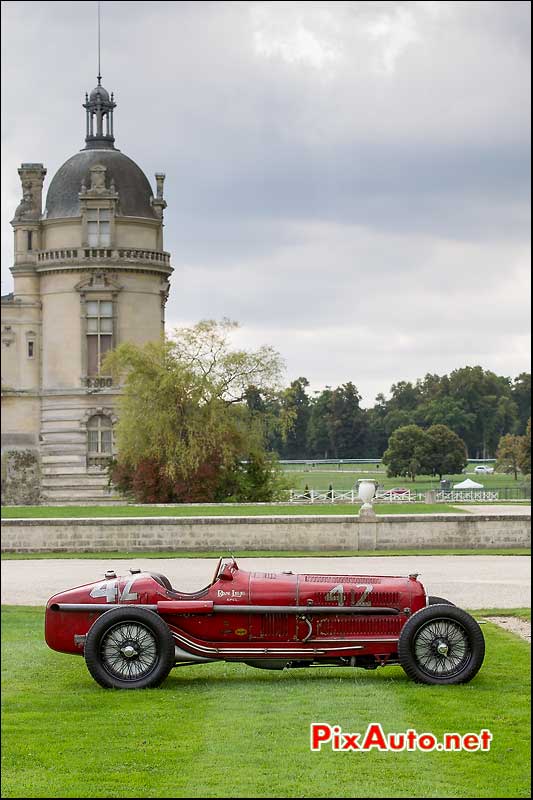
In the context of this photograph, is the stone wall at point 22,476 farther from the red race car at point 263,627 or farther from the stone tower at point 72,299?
the red race car at point 263,627

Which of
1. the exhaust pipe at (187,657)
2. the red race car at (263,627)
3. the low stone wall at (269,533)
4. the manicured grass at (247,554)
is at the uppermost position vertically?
the low stone wall at (269,533)

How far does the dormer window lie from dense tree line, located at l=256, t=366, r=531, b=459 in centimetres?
104

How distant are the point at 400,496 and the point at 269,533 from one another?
1.78 feet

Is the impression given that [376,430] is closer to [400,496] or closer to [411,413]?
[411,413]

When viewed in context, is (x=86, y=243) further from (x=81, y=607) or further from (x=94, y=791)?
(x=94, y=791)

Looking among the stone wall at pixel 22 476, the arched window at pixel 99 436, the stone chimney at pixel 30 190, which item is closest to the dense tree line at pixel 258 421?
the arched window at pixel 99 436

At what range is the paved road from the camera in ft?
14.4

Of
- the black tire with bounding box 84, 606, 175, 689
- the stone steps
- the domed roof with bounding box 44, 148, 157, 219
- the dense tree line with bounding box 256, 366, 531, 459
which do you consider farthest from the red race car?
the stone steps

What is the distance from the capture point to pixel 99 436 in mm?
5617

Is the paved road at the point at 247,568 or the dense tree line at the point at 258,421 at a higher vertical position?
the dense tree line at the point at 258,421

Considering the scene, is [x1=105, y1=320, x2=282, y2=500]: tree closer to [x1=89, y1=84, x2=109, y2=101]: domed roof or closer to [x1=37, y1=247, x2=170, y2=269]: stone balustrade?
[x1=37, y1=247, x2=170, y2=269]: stone balustrade

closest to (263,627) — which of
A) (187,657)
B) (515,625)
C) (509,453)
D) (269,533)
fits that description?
(187,657)

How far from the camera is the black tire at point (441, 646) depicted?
12.0 ft

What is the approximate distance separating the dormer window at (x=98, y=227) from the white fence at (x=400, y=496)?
50.4 inches
